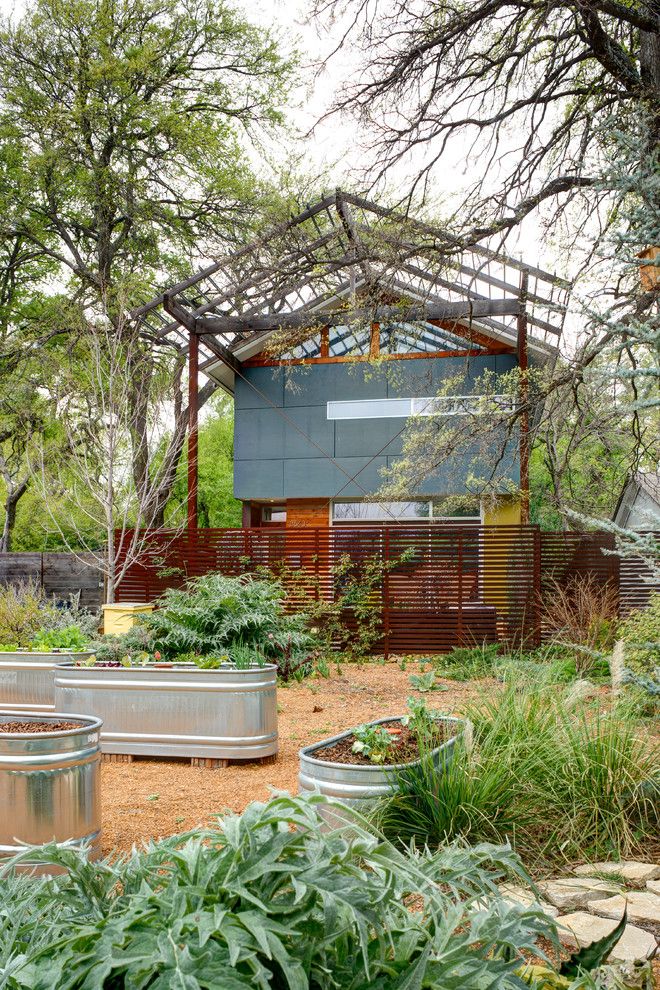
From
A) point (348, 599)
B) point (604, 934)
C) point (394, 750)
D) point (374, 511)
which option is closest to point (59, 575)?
point (374, 511)

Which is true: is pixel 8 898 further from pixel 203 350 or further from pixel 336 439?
pixel 203 350

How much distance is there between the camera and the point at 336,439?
60.6ft

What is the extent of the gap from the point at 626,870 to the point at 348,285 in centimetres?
1395

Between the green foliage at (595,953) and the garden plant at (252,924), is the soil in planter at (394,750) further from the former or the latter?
the garden plant at (252,924)

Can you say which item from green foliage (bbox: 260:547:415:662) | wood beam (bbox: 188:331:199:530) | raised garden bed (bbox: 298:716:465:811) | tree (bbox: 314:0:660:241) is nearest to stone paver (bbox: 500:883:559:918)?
raised garden bed (bbox: 298:716:465:811)

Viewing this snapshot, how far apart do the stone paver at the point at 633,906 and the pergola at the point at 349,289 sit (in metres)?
3.30

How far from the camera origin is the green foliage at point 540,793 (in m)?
3.81

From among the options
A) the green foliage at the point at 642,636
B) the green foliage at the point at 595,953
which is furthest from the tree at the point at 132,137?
the green foliage at the point at 595,953

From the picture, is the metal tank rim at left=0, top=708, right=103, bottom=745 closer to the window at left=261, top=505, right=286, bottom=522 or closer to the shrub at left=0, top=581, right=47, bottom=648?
the shrub at left=0, top=581, right=47, bottom=648

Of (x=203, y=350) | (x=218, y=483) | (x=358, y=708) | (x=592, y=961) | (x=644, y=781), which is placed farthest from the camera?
(x=218, y=483)

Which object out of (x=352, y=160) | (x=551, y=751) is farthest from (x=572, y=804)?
(x=352, y=160)

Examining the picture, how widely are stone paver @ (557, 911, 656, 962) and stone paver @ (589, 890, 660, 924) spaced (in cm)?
6

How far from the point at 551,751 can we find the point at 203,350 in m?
17.9

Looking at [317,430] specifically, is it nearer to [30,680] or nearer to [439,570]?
[439,570]
